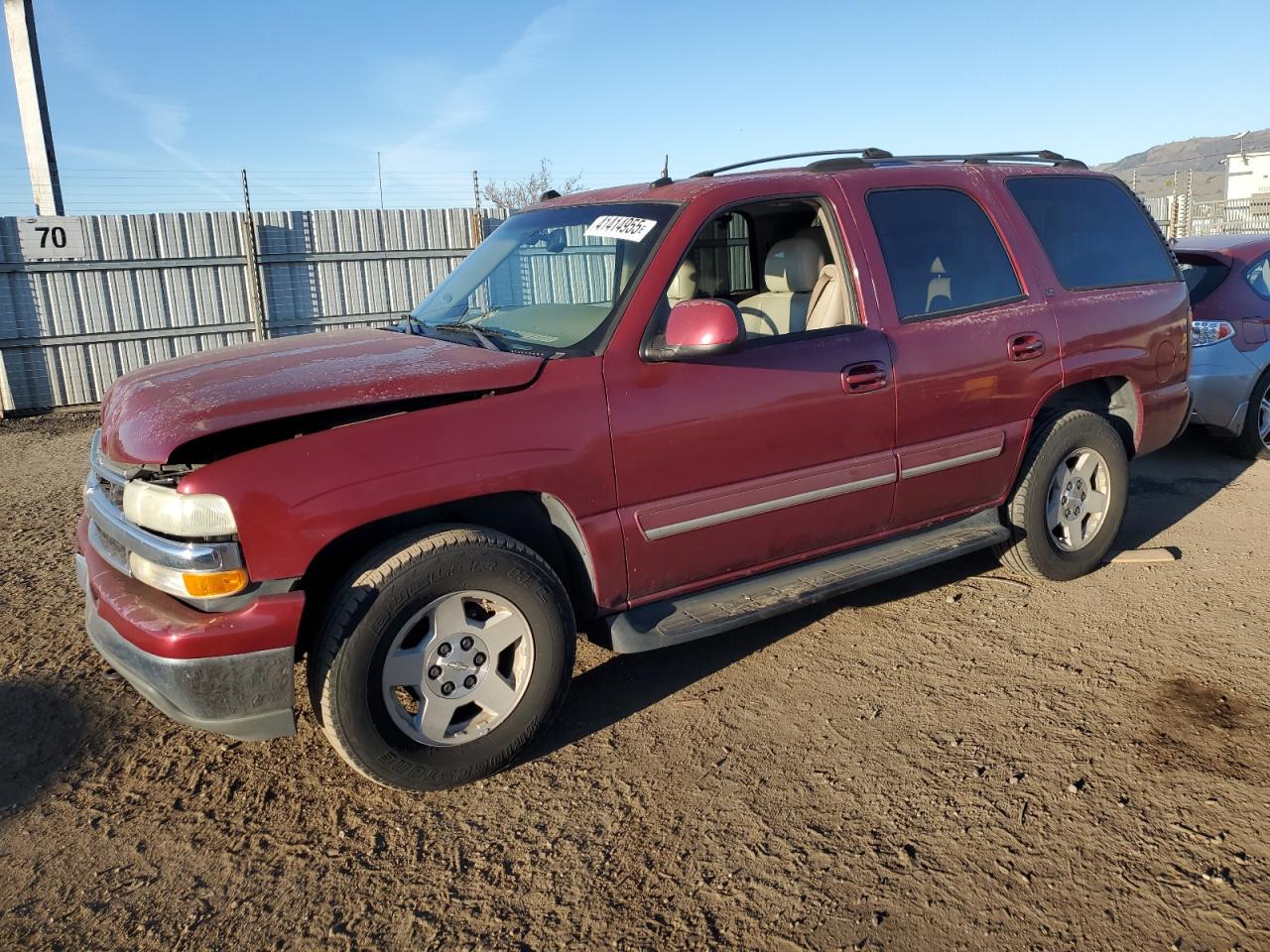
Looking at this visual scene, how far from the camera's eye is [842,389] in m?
3.74

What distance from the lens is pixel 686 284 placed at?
4113 mm

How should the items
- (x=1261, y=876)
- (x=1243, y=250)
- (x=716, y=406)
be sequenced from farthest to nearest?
1. (x=1243, y=250)
2. (x=716, y=406)
3. (x=1261, y=876)

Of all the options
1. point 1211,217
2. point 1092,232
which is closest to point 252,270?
point 1092,232

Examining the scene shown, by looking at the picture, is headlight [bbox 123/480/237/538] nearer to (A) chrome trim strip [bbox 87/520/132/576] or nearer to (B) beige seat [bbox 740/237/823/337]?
(A) chrome trim strip [bbox 87/520/132/576]

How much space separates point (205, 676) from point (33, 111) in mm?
11053

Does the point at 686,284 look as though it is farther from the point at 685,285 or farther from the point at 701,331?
the point at 701,331

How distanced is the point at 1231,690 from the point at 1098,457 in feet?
4.67

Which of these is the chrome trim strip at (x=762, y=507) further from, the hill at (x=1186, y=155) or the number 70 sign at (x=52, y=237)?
the hill at (x=1186, y=155)

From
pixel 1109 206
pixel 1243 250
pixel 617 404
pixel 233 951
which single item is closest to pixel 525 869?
pixel 233 951

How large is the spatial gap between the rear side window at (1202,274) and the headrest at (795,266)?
415 centimetres

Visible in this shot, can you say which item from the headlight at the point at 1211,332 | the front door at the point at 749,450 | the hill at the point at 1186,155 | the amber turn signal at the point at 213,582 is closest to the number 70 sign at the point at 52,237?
the front door at the point at 749,450

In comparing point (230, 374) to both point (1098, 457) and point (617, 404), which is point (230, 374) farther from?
point (1098, 457)

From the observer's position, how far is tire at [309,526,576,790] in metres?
2.88

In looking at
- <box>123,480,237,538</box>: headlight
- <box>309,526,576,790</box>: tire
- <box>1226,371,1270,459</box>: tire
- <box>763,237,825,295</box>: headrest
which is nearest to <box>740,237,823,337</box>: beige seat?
<box>763,237,825,295</box>: headrest
